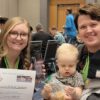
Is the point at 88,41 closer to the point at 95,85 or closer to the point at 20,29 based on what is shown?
the point at 95,85

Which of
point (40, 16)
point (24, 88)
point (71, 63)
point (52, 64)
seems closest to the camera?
point (71, 63)

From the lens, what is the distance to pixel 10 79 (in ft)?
8.04

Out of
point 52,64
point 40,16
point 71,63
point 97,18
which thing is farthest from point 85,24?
point 40,16

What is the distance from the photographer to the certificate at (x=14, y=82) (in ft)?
8.02

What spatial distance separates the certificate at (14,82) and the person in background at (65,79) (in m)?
0.18

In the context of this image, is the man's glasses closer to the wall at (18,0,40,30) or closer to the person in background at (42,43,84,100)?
the person in background at (42,43,84,100)

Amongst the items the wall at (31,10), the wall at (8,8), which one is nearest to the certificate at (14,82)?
the wall at (8,8)

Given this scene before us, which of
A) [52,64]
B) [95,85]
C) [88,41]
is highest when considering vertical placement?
[88,41]

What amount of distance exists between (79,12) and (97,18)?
0.13 meters

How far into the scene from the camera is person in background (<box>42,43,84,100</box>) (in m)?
2.20

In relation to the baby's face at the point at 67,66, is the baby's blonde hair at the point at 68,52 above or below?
above

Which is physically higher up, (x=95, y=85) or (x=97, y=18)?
(x=97, y=18)

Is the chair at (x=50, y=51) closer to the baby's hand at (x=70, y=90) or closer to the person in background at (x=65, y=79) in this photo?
the person in background at (x=65, y=79)

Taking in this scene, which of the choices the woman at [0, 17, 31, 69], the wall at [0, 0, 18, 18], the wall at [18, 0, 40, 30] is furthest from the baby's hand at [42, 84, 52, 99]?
the wall at [18, 0, 40, 30]
